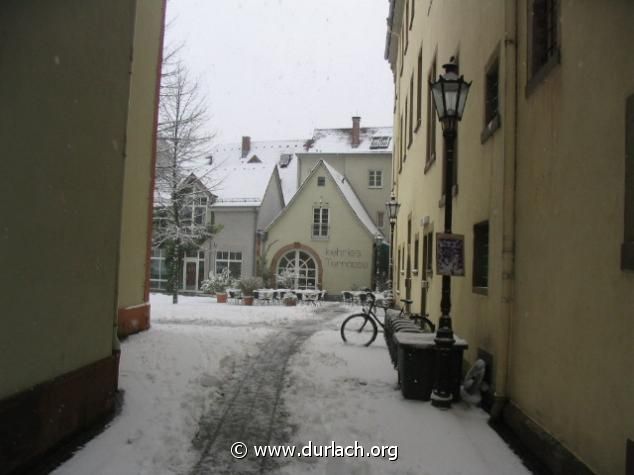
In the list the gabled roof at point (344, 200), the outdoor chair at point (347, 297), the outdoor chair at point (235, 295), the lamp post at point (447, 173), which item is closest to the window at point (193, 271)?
the gabled roof at point (344, 200)

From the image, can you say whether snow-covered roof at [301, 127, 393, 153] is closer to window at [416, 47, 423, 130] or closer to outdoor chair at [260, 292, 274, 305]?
outdoor chair at [260, 292, 274, 305]

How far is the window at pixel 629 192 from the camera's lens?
11.8ft

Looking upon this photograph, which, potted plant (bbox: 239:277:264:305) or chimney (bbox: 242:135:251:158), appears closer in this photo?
potted plant (bbox: 239:277:264:305)

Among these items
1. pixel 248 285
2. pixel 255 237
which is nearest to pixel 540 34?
pixel 248 285

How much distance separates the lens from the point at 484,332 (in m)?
7.36

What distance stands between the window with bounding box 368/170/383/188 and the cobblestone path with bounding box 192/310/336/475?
31497 mm

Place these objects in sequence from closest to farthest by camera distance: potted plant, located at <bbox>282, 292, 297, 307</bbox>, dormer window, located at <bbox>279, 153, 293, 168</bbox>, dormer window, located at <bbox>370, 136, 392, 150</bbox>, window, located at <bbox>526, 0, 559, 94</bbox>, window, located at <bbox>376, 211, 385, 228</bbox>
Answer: window, located at <bbox>526, 0, 559, 94</bbox> < potted plant, located at <bbox>282, 292, 297, 307</bbox> < window, located at <bbox>376, 211, 385, 228</bbox> < dormer window, located at <bbox>370, 136, 392, 150</bbox> < dormer window, located at <bbox>279, 153, 293, 168</bbox>

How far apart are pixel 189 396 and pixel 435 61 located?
968 cm

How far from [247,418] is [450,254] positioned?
10.1 ft

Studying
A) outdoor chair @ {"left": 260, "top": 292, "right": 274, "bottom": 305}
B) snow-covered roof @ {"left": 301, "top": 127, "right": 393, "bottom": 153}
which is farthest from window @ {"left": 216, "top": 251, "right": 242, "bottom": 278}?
snow-covered roof @ {"left": 301, "top": 127, "right": 393, "bottom": 153}

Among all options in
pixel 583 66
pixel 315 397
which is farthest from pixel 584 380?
pixel 315 397

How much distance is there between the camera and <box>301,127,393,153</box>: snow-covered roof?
42812mm

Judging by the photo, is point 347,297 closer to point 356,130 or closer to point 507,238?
point 356,130

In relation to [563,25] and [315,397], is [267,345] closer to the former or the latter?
[315,397]
